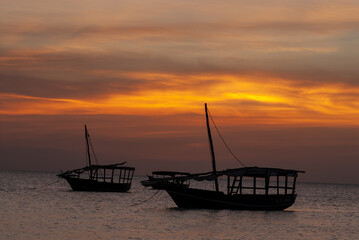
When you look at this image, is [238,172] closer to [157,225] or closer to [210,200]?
[210,200]

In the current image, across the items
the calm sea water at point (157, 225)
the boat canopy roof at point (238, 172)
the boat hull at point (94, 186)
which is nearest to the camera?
the calm sea water at point (157, 225)

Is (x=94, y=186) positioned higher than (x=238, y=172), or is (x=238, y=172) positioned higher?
(x=238, y=172)

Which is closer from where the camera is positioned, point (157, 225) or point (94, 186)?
point (157, 225)

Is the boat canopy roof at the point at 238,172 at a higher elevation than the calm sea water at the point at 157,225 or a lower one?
higher

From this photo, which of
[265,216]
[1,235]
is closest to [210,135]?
[265,216]

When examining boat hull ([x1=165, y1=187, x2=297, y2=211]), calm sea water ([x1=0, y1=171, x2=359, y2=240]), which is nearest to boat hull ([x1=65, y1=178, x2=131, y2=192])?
calm sea water ([x1=0, y1=171, x2=359, y2=240])

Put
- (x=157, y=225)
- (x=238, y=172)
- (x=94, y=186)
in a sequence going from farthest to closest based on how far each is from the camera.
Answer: (x=94, y=186)
(x=238, y=172)
(x=157, y=225)

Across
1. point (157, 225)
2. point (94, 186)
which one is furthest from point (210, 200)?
point (94, 186)

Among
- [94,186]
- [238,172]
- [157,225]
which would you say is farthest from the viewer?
[94,186]

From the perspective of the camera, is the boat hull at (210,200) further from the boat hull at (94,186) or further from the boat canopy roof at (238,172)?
the boat hull at (94,186)

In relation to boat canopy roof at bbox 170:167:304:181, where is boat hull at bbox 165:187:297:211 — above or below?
below

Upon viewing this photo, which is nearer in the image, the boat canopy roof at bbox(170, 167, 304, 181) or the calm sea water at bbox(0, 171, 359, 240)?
the calm sea water at bbox(0, 171, 359, 240)

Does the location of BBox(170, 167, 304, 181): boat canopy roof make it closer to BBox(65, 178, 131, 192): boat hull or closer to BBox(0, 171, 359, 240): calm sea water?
BBox(0, 171, 359, 240): calm sea water

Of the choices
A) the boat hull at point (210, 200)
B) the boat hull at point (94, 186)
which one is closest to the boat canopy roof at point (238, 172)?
the boat hull at point (210, 200)
